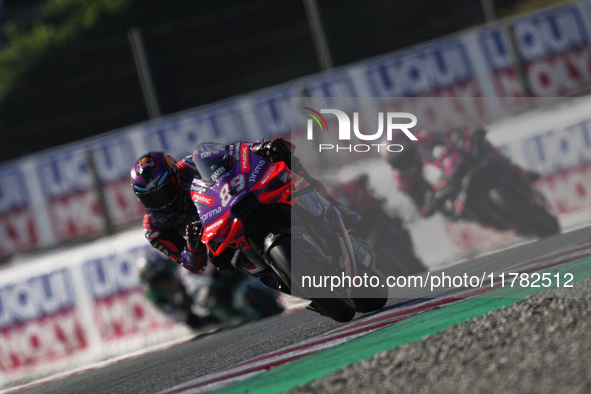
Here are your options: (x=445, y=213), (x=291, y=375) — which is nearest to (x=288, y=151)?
(x=291, y=375)

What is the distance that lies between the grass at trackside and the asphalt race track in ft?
2.29

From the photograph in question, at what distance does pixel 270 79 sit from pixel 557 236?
23.3 ft

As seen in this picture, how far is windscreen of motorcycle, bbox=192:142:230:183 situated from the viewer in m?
4.32

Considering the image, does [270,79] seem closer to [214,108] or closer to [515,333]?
[214,108]

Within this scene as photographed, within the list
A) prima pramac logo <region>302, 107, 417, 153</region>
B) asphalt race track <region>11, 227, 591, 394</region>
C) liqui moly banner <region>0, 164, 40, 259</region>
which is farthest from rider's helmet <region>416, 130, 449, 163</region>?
liqui moly banner <region>0, 164, 40, 259</region>

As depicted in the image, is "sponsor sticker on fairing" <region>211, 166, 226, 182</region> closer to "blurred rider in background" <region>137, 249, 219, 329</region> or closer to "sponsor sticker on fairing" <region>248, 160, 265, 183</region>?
"sponsor sticker on fairing" <region>248, 160, 265, 183</region>

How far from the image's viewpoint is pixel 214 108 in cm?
869

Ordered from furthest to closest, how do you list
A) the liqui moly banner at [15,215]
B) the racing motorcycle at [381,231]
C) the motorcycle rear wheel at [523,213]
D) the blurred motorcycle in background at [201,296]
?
the liqui moly banner at [15,215], the blurred motorcycle in background at [201,296], the racing motorcycle at [381,231], the motorcycle rear wheel at [523,213]

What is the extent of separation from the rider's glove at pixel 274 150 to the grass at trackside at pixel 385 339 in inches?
48.9

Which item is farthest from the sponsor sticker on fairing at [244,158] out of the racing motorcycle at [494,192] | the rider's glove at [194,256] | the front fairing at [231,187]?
the racing motorcycle at [494,192]

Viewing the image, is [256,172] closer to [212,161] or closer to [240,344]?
[212,161]

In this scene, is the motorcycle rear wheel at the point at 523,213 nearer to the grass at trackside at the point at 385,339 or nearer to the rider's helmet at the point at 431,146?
the rider's helmet at the point at 431,146

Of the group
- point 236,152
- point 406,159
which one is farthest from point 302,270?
point 406,159

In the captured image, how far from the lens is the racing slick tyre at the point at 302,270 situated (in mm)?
4055
